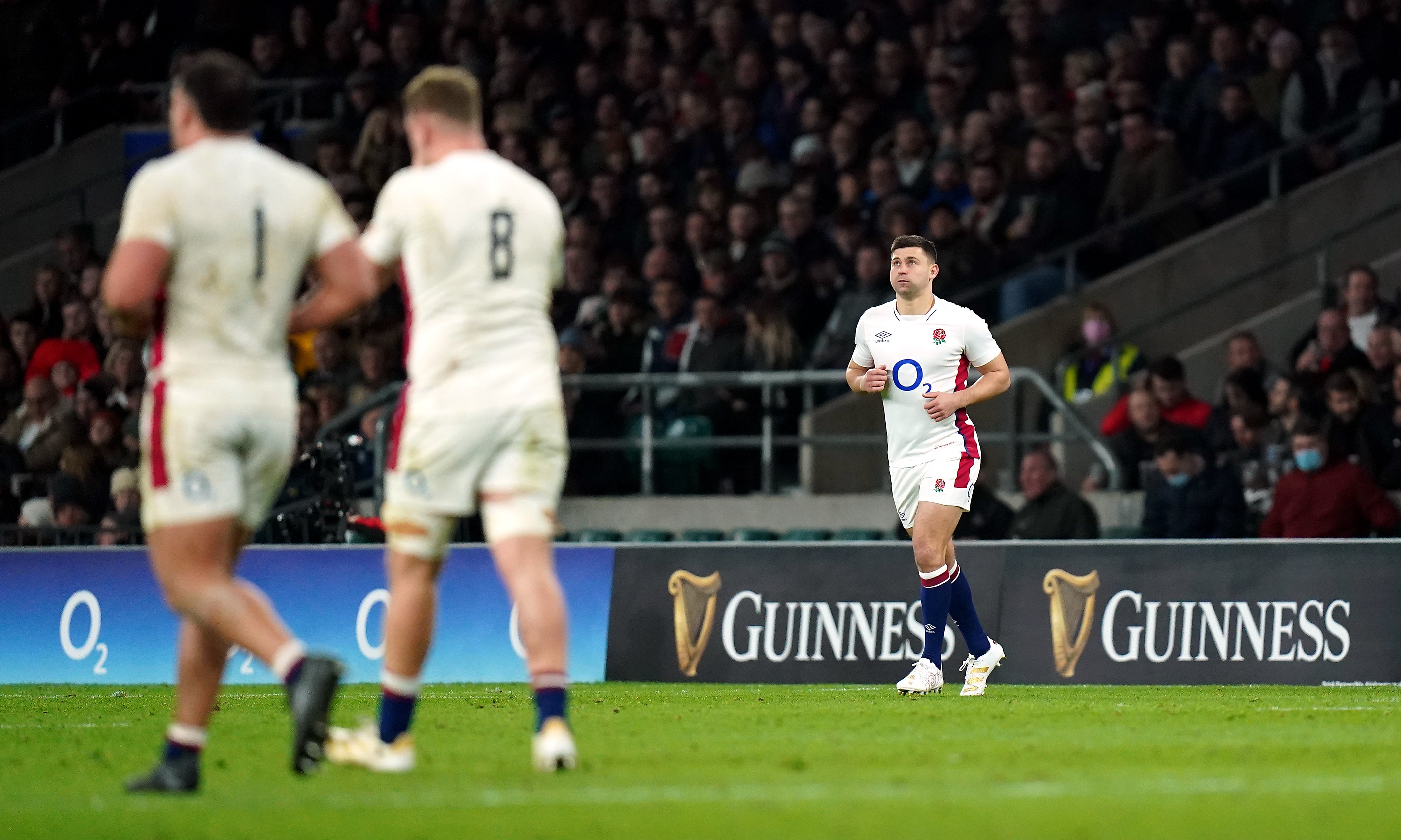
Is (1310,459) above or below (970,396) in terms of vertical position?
below

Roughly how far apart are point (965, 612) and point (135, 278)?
6033 millimetres

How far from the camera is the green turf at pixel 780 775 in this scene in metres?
5.57

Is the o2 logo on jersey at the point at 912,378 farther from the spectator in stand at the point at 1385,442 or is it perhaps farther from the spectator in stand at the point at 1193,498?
the spectator in stand at the point at 1385,442

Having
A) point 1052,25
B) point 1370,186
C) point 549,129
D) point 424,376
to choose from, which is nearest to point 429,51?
point 549,129

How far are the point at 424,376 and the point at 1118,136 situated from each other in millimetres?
12458

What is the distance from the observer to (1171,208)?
57.9 ft

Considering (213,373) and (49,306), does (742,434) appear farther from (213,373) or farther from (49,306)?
(213,373)

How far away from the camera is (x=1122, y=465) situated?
15.9 meters

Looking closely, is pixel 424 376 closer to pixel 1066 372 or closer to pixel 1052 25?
pixel 1066 372

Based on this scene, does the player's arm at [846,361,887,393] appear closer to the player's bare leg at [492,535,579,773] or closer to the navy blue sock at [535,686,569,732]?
the player's bare leg at [492,535,579,773]

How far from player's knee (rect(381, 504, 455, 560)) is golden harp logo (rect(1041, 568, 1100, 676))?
273 inches

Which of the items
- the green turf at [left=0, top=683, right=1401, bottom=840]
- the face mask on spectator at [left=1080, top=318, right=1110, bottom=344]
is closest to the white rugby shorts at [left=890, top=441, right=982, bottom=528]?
the green turf at [left=0, top=683, right=1401, bottom=840]

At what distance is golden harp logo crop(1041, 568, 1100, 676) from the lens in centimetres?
1298

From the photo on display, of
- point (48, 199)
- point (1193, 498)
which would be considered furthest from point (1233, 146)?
point (48, 199)
